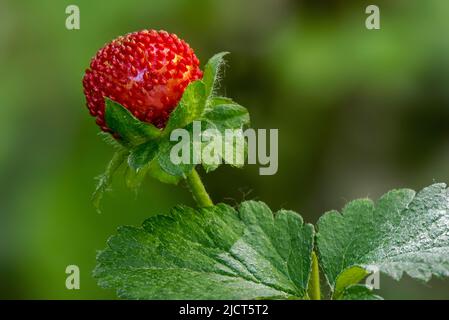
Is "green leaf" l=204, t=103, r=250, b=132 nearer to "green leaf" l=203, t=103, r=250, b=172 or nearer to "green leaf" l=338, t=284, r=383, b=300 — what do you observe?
"green leaf" l=203, t=103, r=250, b=172

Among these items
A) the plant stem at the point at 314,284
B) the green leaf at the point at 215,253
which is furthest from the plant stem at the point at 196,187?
the plant stem at the point at 314,284

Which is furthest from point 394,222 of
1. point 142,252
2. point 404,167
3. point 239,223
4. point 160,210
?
point 404,167

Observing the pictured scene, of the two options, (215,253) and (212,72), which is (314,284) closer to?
(215,253)

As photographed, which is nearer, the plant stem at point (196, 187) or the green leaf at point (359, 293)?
the green leaf at point (359, 293)

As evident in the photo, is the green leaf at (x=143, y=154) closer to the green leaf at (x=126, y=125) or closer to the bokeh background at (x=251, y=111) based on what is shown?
the green leaf at (x=126, y=125)

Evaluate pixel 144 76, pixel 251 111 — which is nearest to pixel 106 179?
pixel 144 76

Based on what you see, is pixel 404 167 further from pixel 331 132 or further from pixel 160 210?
pixel 160 210
